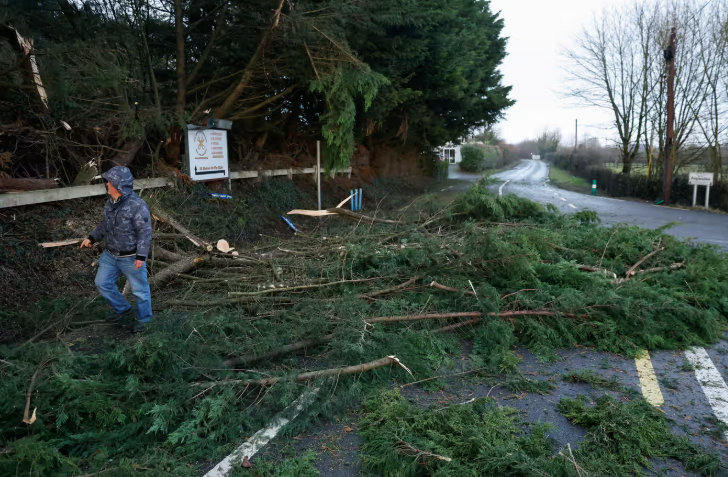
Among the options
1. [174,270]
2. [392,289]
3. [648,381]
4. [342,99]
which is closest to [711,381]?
[648,381]

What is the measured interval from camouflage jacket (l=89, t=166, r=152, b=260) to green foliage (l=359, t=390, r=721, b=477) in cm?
313

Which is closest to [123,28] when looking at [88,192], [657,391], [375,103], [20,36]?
[20,36]

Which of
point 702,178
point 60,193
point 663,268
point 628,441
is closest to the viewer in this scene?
point 628,441

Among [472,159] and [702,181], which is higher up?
[472,159]

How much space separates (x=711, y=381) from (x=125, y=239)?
5.74 metres

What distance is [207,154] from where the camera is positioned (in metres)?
11.1

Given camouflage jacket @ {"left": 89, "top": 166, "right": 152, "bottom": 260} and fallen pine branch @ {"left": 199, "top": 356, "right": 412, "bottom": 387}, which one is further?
camouflage jacket @ {"left": 89, "top": 166, "right": 152, "bottom": 260}

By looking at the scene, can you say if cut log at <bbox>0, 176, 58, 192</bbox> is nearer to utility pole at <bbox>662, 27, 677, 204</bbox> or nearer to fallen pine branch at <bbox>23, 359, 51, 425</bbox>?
fallen pine branch at <bbox>23, 359, 51, 425</bbox>

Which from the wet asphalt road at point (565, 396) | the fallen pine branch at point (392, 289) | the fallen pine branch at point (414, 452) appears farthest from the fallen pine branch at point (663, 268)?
the fallen pine branch at point (414, 452)

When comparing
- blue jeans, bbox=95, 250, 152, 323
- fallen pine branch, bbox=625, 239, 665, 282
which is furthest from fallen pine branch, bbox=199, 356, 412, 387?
fallen pine branch, bbox=625, 239, 665, 282

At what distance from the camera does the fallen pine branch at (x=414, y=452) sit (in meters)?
3.13

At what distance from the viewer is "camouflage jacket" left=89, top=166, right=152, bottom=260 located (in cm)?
536

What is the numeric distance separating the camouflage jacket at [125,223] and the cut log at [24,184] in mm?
3011

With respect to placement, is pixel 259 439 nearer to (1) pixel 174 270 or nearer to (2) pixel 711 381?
(2) pixel 711 381
